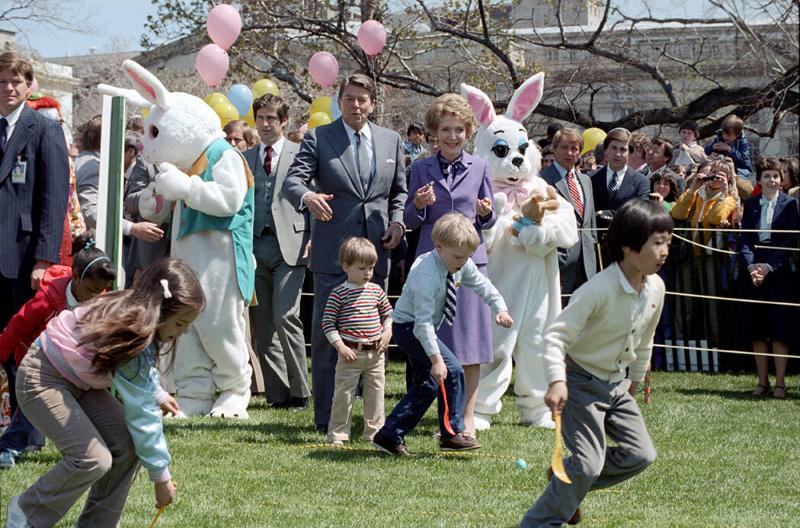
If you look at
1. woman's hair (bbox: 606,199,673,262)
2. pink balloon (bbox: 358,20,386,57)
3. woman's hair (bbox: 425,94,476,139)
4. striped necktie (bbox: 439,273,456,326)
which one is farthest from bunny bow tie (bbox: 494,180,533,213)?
pink balloon (bbox: 358,20,386,57)

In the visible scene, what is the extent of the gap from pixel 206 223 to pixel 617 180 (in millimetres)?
4007

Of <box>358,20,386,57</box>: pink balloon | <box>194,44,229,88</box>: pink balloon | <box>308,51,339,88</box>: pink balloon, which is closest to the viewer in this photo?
<box>194,44,229,88</box>: pink balloon

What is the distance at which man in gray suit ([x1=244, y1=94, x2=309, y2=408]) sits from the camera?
31.2 feet

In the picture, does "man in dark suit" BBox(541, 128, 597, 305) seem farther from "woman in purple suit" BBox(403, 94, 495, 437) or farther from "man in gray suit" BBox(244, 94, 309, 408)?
"man in gray suit" BBox(244, 94, 309, 408)

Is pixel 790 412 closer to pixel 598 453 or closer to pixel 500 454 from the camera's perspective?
pixel 500 454

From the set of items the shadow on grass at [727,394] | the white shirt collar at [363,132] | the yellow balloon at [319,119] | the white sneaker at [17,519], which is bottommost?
the shadow on grass at [727,394]

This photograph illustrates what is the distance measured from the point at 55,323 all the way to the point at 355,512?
1.78 metres

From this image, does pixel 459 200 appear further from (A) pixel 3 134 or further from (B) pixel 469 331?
(A) pixel 3 134

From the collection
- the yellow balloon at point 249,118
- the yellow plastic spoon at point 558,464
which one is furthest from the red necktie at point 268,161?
the yellow balloon at point 249,118

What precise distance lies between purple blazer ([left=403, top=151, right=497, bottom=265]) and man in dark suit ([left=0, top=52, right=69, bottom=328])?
2.34 metres

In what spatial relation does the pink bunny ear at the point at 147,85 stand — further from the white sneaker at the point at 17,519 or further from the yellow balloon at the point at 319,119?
the yellow balloon at the point at 319,119

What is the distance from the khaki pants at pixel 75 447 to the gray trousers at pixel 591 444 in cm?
179

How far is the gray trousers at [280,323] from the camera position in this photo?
31.3ft

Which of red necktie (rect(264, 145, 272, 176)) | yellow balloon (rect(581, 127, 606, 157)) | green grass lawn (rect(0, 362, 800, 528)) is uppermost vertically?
red necktie (rect(264, 145, 272, 176))
